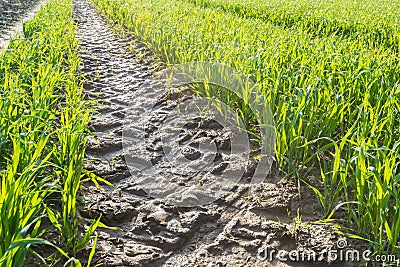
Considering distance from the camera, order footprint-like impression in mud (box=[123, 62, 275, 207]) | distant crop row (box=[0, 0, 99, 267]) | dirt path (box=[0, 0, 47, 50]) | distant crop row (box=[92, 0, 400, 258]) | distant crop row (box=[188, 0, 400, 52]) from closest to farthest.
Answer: distant crop row (box=[0, 0, 99, 267])
distant crop row (box=[92, 0, 400, 258])
footprint-like impression in mud (box=[123, 62, 275, 207])
distant crop row (box=[188, 0, 400, 52])
dirt path (box=[0, 0, 47, 50])

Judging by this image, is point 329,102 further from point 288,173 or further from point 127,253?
point 127,253

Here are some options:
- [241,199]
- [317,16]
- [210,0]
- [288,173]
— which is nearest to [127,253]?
[241,199]

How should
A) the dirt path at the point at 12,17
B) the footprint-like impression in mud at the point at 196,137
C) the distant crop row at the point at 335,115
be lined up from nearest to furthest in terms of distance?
the distant crop row at the point at 335,115 < the footprint-like impression in mud at the point at 196,137 < the dirt path at the point at 12,17

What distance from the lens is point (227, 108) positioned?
3221mm

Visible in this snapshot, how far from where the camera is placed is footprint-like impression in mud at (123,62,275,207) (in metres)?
2.47

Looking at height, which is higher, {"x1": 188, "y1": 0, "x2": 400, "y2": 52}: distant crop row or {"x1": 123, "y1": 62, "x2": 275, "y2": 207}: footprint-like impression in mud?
{"x1": 188, "y1": 0, "x2": 400, "y2": 52}: distant crop row

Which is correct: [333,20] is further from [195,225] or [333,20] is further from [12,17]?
[12,17]

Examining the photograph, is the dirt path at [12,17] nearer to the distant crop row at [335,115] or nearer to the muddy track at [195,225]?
the distant crop row at [335,115]

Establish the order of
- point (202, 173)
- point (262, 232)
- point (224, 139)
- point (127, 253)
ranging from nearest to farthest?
point (127, 253), point (262, 232), point (202, 173), point (224, 139)

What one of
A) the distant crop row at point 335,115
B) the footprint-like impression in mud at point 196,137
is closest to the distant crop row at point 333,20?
the distant crop row at point 335,115

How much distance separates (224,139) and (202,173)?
0.45 m

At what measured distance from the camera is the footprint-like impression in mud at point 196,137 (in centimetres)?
247

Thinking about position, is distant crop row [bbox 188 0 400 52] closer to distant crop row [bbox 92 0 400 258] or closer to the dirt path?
distant crop row [bbox 92 0 400 258]

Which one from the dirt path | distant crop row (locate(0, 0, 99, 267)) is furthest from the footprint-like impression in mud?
the dirt path
